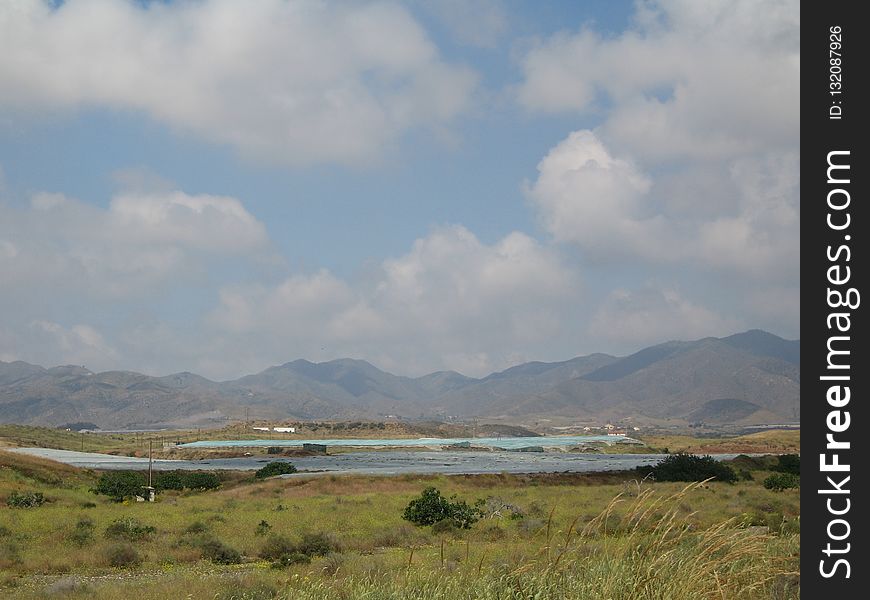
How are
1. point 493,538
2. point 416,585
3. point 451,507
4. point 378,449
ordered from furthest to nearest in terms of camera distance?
point 378,449 → point 451,507 → point 493,538 → point 416,585

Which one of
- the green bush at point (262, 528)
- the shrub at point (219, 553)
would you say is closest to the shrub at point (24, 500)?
the green bush at point (262, 528)

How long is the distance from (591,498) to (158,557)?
26521mm

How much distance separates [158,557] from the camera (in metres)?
24.9

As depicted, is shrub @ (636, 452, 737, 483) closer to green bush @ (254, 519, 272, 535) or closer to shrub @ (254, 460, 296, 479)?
shrub @ (254, 460, 296, 479)

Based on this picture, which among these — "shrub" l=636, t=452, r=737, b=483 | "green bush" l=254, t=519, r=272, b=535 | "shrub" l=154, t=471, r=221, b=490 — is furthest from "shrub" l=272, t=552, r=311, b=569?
"shrub" l=636, t=452, r=737, b=483

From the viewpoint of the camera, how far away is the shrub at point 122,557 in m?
23.8

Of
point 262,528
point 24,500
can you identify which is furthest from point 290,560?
point 24,500

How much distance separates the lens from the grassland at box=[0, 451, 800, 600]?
25.1 ft

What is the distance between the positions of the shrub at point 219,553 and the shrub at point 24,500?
2017 centimetres
